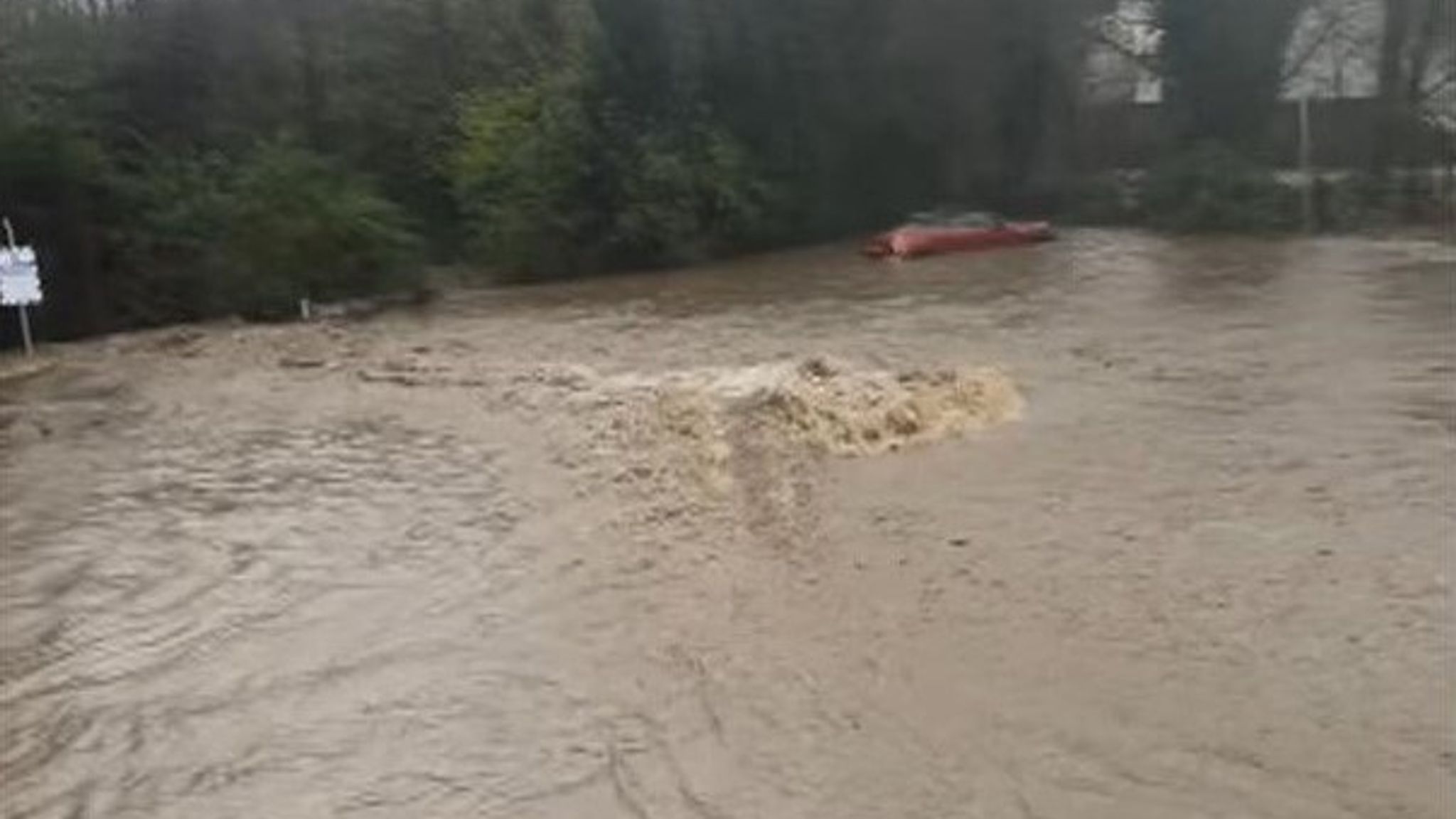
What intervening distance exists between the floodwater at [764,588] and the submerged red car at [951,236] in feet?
34.0

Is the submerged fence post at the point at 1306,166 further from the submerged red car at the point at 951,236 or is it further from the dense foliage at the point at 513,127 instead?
the submerged red car at the point at 951,236

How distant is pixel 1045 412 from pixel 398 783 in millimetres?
7833

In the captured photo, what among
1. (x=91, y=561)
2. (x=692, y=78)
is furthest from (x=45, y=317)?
(x=91, y=561)

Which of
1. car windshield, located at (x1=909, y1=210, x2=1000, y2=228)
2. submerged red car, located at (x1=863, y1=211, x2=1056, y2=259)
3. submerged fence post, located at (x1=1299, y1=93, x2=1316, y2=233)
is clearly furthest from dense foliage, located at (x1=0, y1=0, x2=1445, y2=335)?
submerged red car, located at (x1=863, y1=211, x2=1056, y2=259)

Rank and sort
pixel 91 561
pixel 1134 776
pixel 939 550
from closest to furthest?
pixel 1134 776, pixel 939 550, pixel 91 561

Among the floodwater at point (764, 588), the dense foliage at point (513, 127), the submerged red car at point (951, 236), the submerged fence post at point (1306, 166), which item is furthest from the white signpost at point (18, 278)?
the submerged fence post at point (1306, 166)

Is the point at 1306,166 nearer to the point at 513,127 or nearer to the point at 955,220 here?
the point at 955,220

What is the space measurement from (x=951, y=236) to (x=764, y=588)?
20486 mm

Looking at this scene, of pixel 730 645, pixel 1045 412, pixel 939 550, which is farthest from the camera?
pixel 1045 412

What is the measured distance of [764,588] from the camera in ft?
28.0

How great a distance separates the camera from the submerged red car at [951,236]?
27.8m

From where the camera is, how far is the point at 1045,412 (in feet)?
42.9

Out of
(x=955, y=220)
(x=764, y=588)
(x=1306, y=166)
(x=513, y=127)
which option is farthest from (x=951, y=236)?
(x=764, y=588)

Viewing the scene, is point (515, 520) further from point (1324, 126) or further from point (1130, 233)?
point (1324, 126)
